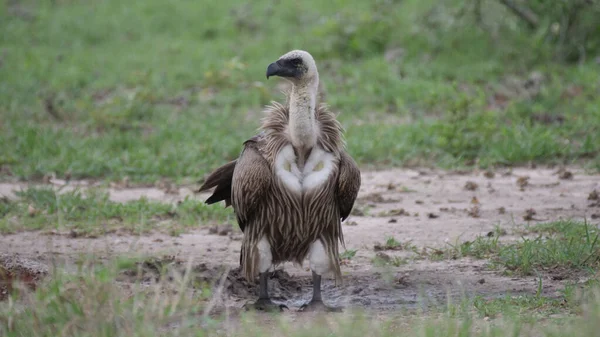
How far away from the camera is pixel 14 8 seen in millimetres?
16281

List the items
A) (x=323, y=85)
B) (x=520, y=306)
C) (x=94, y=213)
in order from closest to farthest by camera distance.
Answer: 1. (x=520, y=306)
2. (x=94, y=213)
3. (x=323, y=85)

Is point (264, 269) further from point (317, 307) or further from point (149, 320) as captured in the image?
point (149, 320)

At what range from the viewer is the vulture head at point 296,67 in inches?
207

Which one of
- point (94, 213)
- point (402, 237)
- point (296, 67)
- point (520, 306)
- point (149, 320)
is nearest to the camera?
point (149, 320)

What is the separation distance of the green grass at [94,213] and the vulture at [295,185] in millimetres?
1696

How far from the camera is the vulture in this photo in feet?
17.1

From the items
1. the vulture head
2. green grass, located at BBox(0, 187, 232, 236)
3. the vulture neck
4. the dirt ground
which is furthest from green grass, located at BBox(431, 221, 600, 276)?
green grass, located at BBox(0, 187, 232, 236)

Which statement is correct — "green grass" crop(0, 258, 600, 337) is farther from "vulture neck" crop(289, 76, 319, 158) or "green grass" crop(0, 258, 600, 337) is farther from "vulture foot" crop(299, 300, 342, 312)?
"vulture neck" crop(289, 76, 319, 158)

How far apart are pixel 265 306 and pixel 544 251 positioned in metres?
1.82

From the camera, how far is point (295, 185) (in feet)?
17.0

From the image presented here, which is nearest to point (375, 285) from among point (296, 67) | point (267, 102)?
point (296, 67)

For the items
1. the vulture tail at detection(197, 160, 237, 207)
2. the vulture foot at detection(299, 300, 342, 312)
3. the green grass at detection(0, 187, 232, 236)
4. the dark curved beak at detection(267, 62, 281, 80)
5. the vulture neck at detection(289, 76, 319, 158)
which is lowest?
the vulture foot at detection(299, 300, 342, 312)

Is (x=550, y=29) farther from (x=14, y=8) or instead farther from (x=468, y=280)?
(x=14, y=8)

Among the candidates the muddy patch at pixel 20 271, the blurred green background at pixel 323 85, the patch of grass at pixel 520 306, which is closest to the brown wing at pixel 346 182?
the patch of grass at pixel 520 306
